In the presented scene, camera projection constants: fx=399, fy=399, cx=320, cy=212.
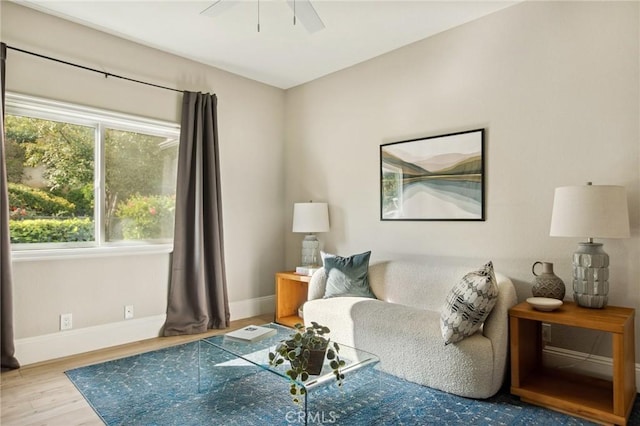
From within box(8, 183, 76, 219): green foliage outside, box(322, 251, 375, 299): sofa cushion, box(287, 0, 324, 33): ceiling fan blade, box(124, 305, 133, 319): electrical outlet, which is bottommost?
box(124, 305, 133, 319): electrical outlet

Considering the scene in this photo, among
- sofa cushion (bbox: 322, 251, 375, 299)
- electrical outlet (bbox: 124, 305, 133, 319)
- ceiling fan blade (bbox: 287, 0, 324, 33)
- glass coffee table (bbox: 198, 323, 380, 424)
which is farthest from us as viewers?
electrical outlet (bbox: 124, 305, 133, 319)

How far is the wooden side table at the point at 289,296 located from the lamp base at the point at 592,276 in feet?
7.66

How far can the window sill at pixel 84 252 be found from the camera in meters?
3.01

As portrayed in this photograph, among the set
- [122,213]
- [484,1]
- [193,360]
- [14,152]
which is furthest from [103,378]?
[484,1]

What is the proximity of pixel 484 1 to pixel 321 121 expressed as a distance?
201 centimetres

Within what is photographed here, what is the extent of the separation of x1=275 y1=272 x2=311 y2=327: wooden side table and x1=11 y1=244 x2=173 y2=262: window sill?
1.15 meters

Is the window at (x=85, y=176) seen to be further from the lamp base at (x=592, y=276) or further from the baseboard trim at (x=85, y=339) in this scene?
the lamp base at (x=592, y=276)

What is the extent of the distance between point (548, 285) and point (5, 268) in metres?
3.73

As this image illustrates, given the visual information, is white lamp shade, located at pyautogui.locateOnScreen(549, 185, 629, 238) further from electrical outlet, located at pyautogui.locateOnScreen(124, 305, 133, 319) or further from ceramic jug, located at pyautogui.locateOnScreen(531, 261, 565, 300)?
electrical outlet, located at pyautogui.locateOnScreen(124, 305, 133, 319)

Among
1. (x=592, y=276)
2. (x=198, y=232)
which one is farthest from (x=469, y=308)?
(x=198, y=232)

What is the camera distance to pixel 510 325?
245 centimetres

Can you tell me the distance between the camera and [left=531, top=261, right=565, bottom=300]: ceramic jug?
2559mm

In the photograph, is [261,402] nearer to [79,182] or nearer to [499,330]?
[499,330]

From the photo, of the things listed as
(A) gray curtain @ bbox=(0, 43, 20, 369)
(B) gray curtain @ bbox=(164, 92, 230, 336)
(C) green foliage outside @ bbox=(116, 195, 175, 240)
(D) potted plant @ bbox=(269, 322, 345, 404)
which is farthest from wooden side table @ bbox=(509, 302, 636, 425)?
(A) gray curtain @ bbox=(0, 43, 20, 369)
